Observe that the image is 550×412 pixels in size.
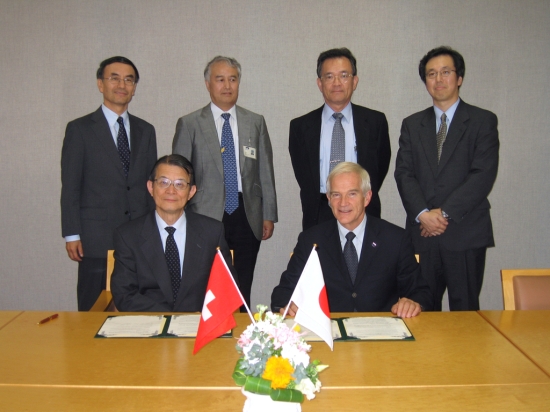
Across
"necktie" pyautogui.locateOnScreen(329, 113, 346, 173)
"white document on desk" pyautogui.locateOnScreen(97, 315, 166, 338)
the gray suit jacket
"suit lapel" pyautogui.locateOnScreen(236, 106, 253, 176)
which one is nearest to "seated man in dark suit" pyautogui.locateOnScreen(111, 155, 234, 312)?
"white document on desk" pyautogui.locateOnScreen(97, 315, 166, 338)

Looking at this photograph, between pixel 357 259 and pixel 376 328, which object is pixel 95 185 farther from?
pixel 376 328

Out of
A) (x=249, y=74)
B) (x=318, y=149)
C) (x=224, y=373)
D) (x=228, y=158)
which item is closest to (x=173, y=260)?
(x=224, y=373)

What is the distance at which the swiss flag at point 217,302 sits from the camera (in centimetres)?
176

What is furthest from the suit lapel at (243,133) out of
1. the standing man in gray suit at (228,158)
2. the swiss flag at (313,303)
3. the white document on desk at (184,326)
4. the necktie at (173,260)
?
the swiss flag at (313,303)

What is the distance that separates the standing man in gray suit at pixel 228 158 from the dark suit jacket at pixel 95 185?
1.27 feet

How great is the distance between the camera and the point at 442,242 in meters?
3.58

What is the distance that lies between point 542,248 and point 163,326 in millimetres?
3834

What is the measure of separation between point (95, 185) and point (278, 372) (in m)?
→ 2.62

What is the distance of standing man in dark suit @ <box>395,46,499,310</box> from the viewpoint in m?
3.50

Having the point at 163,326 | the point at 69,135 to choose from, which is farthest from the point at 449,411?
the point at 69,135

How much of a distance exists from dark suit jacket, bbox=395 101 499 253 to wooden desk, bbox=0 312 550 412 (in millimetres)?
1400

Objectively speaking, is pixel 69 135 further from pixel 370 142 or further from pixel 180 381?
pixel 180 381

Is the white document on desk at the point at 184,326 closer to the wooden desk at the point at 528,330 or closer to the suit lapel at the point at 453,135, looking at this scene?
the wooden desk at the point at 528,330

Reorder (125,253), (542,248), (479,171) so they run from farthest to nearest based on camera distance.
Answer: (542,248)
(479,171)
(125,253)
